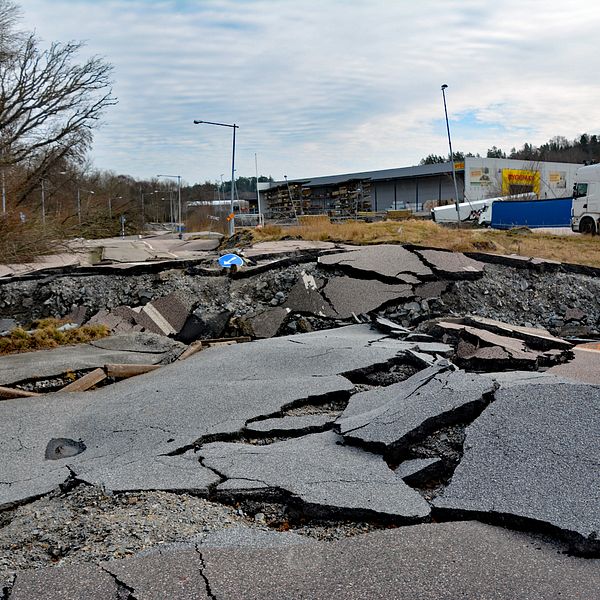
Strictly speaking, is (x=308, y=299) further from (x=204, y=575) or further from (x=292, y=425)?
(x=204, y=575)

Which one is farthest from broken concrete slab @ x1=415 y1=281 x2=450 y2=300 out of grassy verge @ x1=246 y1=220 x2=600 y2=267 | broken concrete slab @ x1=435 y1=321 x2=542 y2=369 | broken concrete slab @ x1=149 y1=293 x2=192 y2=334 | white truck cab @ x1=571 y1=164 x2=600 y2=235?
white truck cab @ x1=571 y1=164 x2=600 y2=235

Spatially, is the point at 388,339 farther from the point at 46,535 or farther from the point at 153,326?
the point at 46,535

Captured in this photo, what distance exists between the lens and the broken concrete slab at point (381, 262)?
13.2 metres

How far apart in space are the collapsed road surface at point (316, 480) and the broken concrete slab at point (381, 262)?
4.79m

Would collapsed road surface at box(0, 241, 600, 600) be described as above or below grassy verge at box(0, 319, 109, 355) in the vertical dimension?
below

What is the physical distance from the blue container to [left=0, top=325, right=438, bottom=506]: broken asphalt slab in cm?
2637

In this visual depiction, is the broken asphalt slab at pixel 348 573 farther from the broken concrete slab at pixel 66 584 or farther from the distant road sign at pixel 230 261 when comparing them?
the distant road sign at pixel 230 261

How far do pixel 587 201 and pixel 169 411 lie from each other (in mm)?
25409

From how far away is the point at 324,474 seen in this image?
476 centimetres

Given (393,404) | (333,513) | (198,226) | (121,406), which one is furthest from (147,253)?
(198,226)

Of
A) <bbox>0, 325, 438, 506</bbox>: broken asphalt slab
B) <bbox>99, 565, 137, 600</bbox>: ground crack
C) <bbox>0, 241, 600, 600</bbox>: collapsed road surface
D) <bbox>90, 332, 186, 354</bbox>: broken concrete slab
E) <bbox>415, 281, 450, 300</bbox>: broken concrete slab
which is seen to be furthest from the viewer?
<bbox>415, 281, 450, 300</bbox>: broken concrete slab

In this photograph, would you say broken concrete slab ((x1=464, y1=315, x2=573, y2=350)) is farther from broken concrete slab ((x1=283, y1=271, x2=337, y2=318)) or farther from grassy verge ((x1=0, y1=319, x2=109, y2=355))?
grassy verge ((x1=0, y1=319, x2=109, y2=355))

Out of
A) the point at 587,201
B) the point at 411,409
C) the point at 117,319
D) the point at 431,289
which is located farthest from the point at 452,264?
the point at 587,201

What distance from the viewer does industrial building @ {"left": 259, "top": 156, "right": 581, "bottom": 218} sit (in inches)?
2175
